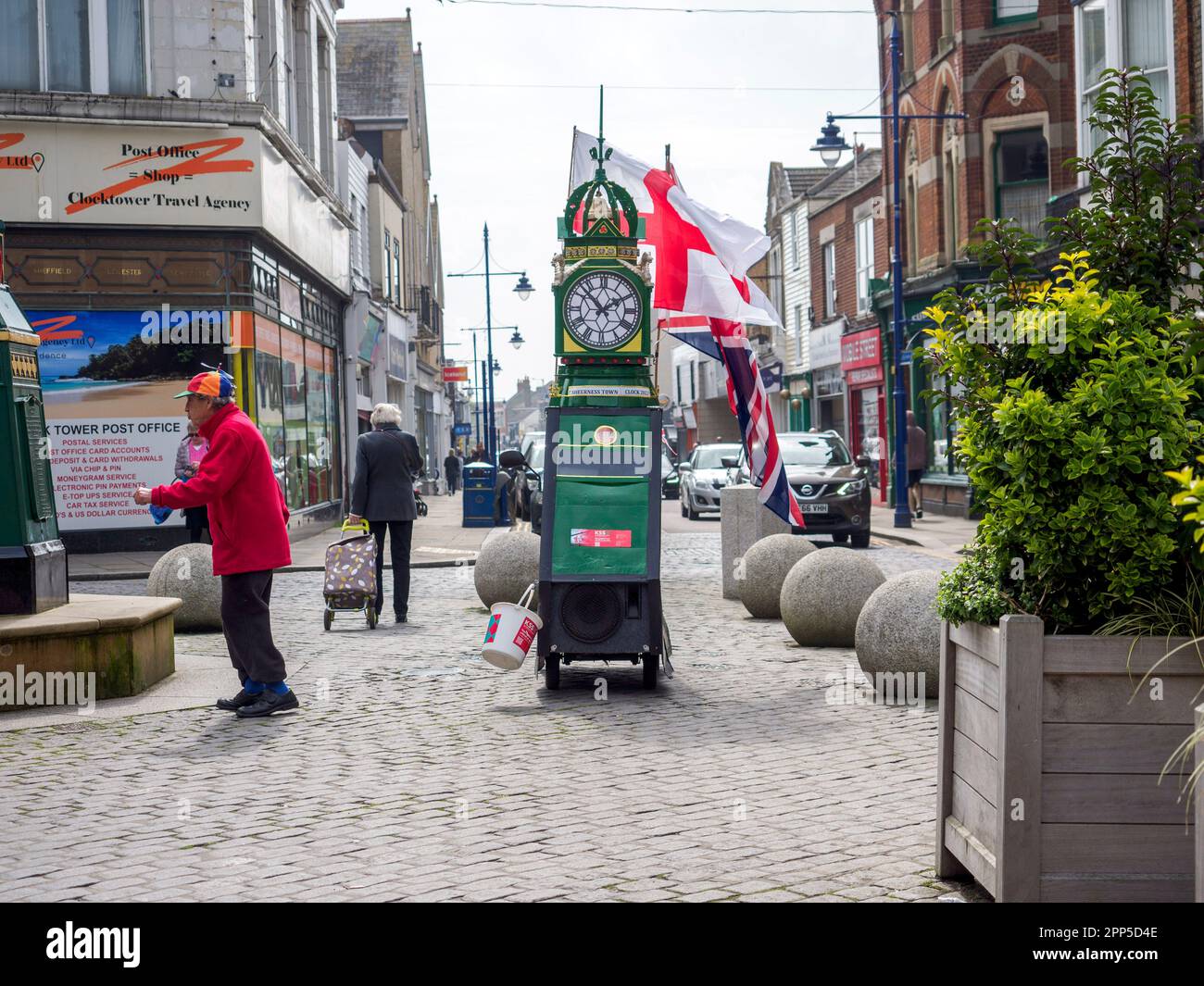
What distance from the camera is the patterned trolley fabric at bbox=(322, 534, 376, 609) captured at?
1276cm

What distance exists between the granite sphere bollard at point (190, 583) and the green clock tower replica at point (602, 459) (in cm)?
414

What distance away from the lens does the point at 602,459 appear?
9531 millimetres

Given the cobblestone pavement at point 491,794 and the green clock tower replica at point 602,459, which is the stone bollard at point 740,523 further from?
the green clock tower replica at point 602,459

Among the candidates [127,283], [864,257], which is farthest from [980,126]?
[127,283]

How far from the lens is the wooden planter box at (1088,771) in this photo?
4.24m

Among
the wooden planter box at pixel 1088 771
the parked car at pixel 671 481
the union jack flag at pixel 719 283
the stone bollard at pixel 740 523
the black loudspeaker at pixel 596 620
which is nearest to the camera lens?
the wooden planter box at pixel 1088 771

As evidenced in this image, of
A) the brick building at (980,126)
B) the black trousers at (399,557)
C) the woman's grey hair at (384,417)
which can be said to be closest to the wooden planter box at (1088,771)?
the black trousers at (399,557)

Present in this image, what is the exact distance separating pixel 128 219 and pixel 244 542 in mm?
13169

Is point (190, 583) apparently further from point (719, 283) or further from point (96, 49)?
point (96, 49)

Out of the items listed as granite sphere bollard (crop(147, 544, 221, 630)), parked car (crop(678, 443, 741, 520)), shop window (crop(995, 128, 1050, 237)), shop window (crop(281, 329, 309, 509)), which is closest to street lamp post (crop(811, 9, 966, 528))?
shop window (crop(995, 128, 1050, 237))

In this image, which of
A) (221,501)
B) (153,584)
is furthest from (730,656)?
(153,584)

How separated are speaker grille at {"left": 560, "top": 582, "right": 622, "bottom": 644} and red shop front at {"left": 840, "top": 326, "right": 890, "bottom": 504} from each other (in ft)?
82.7
